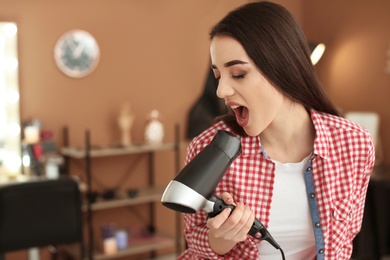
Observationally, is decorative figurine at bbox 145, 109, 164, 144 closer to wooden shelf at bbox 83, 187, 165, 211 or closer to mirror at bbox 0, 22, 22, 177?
wooden shelf at bbox 83, 187, 165, 211

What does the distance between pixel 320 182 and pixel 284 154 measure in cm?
10

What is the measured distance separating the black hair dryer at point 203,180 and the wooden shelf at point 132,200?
3040 millimetres

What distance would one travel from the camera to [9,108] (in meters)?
3.95

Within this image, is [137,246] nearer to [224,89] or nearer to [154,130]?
[154,130]

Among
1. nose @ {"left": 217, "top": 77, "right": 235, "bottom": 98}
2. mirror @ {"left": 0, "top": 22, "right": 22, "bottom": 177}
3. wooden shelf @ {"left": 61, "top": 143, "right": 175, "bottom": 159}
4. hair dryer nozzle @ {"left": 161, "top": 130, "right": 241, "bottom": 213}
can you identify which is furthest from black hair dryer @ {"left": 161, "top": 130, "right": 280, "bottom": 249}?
mirror @ {"left": 0, "top": 22, "right": 22, "bottom": 177}

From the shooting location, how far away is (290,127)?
1.22 meters

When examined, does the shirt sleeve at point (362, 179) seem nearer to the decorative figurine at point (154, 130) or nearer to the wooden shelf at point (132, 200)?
the wooden shelf at point (132, 200)

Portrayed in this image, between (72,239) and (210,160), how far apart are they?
2.17m

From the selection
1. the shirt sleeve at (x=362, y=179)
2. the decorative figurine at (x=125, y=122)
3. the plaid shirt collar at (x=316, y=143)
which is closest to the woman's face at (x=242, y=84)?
the plaid shirt collar at (x=316, y=143)

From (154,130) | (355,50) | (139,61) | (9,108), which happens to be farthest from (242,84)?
(355,50)

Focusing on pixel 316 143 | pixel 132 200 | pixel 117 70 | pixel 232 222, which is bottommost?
pixel 132 200

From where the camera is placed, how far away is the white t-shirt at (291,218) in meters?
1.19

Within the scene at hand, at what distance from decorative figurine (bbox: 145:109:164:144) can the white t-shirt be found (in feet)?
10.3

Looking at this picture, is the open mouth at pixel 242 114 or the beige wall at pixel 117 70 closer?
the open mouth at pixel 242 114
